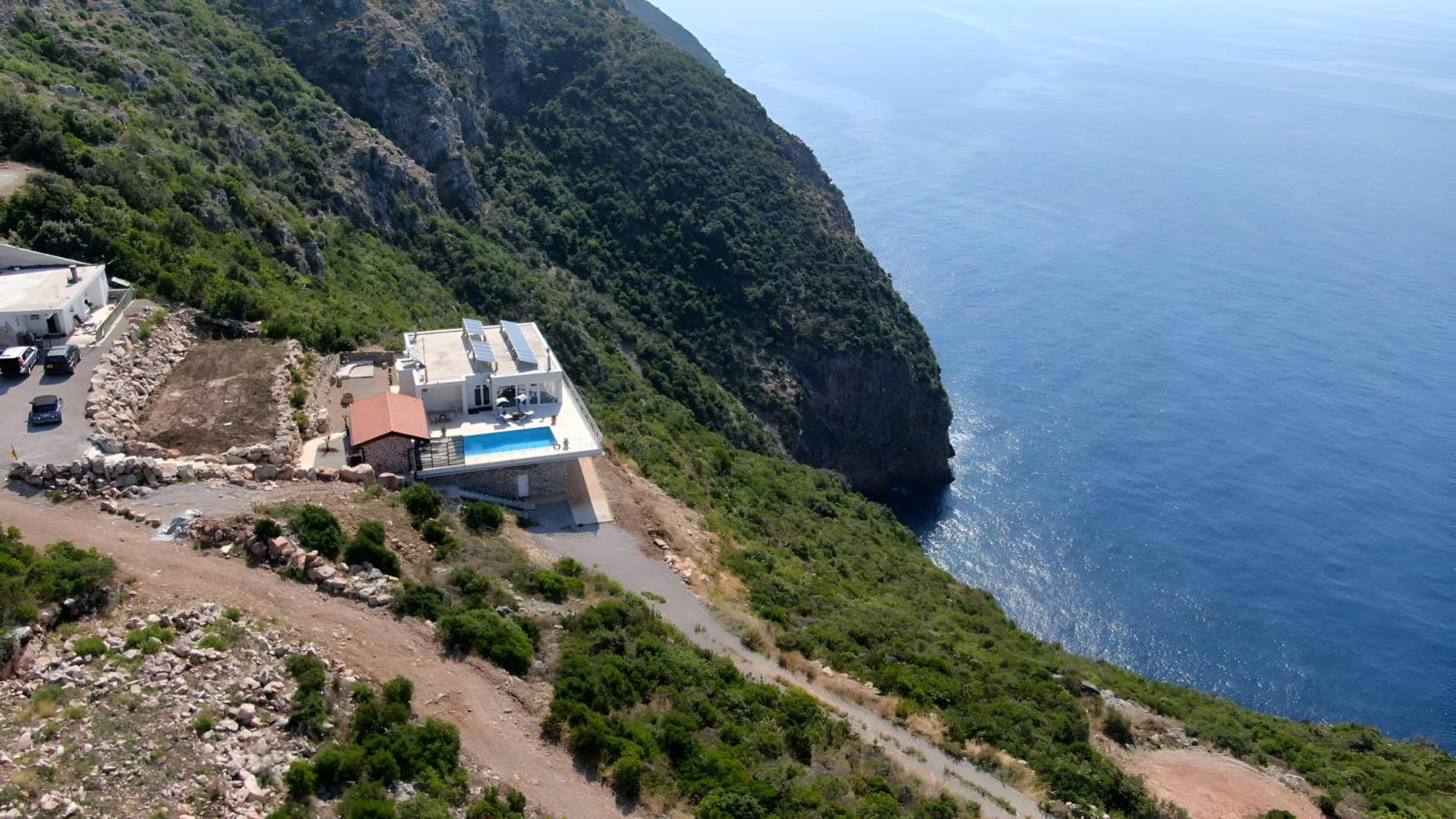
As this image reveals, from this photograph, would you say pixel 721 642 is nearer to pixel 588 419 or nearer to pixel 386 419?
pixel 588 419

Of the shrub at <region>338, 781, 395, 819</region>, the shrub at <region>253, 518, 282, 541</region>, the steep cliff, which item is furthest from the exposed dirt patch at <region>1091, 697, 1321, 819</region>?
the steep cliff

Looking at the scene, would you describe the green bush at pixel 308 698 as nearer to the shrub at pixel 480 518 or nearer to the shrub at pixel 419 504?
the shrub at pixel 419 504

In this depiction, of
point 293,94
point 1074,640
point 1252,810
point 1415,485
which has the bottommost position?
point 1074,640

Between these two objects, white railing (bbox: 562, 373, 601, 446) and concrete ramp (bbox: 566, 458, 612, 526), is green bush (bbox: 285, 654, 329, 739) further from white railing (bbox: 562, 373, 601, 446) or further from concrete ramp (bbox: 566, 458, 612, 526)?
white railing (bbox: 562, 373, 601, 446)

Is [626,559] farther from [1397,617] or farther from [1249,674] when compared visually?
[1397,617]

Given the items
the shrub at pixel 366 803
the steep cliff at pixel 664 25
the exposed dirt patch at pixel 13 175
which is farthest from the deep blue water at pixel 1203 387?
the exposed dirt patch at pixel 13 175

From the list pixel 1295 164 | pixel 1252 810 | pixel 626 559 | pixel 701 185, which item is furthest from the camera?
pixel 1295 164

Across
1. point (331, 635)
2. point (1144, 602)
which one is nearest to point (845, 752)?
point (331, 635)

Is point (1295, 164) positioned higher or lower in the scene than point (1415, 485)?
higher
